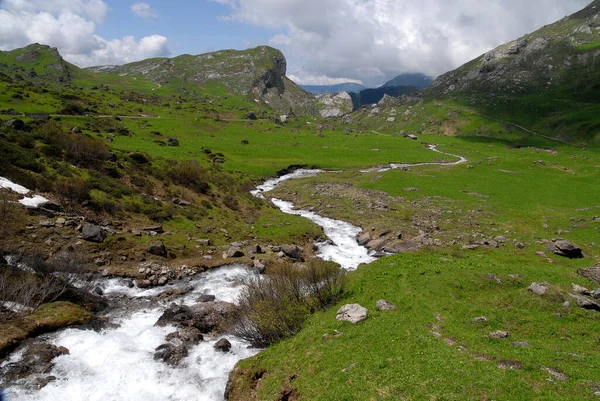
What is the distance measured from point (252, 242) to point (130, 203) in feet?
52.4

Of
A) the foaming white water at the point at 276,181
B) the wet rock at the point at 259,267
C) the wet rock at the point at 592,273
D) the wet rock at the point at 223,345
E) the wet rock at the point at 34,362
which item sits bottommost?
the wet rock at the point at 223,345

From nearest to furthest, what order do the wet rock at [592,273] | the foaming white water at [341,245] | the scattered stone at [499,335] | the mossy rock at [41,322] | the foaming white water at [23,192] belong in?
the scattered stone at [499,335] < the mossy rock at [41,322] < the wet rock at [592,273] < the foaming white water at [23,192] < the foaming white water at [341,245]

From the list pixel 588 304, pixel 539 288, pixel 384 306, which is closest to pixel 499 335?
pixel 384 306

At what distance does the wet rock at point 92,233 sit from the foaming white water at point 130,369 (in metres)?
11.1

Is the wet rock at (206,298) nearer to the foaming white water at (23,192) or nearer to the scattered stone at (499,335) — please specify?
the foaming white water at (23,192)

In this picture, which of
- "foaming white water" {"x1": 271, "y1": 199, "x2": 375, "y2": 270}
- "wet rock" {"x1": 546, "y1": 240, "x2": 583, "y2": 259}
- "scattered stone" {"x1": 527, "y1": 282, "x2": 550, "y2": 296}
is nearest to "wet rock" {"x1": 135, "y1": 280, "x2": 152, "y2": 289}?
"foaming white water" {"x1": 271, "y1": 199, "x2": 375, "y2": 270}

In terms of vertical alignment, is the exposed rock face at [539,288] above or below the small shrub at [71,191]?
below

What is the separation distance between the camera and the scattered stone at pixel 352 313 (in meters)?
21.6

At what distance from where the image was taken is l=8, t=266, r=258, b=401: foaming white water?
59.4 ft

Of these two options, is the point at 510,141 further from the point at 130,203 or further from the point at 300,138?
the point at 130,203

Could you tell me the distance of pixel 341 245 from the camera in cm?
4606

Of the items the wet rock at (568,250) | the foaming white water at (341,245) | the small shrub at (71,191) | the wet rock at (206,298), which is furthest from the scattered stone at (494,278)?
the small shrub at (71,191)

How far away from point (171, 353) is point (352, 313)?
40.7 ft

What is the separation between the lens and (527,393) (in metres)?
13.5
